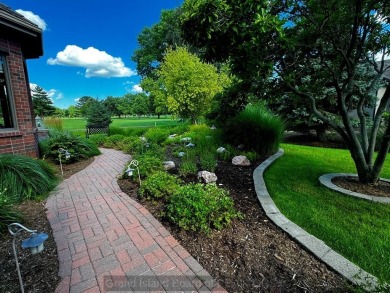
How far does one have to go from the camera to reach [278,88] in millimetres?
3934

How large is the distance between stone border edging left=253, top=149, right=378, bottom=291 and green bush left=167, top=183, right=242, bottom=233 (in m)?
0.53

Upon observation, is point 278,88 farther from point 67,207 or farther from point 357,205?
point 67,207

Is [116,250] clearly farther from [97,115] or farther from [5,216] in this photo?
[97,115]

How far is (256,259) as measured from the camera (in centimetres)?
195

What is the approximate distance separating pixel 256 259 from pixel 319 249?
2.10 feet

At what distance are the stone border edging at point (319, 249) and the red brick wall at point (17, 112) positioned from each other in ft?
17.5

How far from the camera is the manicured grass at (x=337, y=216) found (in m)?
1.94

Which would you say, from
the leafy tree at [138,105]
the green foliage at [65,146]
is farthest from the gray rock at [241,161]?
the leafy tree at [138,105]

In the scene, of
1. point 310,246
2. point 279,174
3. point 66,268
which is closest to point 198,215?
point 310,246

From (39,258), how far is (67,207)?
1.26 m

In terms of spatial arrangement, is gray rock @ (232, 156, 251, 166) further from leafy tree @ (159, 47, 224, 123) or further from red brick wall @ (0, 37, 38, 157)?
leafy tree @ (159, 47, 224, 123)

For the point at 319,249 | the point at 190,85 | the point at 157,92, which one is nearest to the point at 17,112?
the point at 319,249

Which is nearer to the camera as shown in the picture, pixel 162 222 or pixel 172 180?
pixel 162 222

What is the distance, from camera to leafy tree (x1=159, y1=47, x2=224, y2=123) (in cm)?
1425
